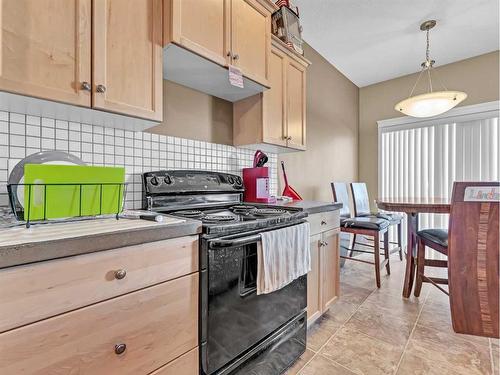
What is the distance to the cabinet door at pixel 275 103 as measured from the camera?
189 cm

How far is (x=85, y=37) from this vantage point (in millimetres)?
997

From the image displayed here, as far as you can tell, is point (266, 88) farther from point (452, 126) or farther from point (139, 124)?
point (452, 126)

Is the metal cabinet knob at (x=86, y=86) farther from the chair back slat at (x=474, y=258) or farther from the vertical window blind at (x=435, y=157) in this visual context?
the vertical window blind at (x=435, y=157)

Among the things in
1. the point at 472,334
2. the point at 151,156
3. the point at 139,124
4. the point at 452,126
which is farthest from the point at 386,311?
the point at 452,126

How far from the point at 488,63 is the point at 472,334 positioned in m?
3.31

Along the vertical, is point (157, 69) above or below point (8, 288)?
above

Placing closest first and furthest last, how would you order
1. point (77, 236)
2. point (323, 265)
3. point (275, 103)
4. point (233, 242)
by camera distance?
point (77, 236) < point (233, 242) < point (323, 265) < point (275, 103)

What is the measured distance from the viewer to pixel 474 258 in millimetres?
1695

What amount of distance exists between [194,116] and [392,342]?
1.98m

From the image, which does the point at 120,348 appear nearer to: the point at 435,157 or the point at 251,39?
the point at 251,39

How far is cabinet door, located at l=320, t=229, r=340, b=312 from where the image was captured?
1.79 metres

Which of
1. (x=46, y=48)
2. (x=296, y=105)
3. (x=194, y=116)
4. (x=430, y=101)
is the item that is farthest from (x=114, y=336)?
(x=430, y=101)

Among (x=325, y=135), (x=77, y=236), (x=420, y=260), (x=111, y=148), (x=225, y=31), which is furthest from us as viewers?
(x=325, y=135)

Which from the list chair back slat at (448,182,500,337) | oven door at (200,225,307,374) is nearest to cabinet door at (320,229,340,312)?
oven door at (200,225,307,374)
